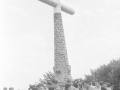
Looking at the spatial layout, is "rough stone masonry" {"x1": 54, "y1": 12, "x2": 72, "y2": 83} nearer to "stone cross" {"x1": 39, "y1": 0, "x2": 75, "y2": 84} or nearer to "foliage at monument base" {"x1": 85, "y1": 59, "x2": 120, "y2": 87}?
"stone cross" {"x1": 39, "y1": 0, "x2": 75, "y2": 84}

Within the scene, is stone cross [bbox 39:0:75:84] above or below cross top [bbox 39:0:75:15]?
below

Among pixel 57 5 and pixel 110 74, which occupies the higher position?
pixel 57 5

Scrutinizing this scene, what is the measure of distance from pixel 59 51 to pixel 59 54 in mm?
245

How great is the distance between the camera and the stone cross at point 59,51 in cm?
2045

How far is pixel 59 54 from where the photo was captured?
822 inches

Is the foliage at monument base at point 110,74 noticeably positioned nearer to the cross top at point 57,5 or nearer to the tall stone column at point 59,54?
the tall stone column at point 59,54

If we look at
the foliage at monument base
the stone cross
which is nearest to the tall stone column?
the stone cross

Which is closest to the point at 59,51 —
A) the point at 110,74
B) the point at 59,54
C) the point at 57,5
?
the point at 59,54

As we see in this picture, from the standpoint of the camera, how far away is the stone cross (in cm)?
2045

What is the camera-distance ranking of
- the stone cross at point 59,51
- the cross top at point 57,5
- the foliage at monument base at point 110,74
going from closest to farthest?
1. the stone cross at point 59,51
2. the cross top at point 57,5
3. the foliage at monument base at point 110,74

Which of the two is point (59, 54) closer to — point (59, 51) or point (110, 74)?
point (59, 51)

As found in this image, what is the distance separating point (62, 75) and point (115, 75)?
7626 millimetres

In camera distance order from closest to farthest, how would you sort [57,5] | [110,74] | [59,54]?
[59,54], [57,5], [110,74]

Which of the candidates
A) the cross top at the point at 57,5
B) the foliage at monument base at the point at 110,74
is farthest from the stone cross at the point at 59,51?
the foliage at monument base at the point at 110,74
